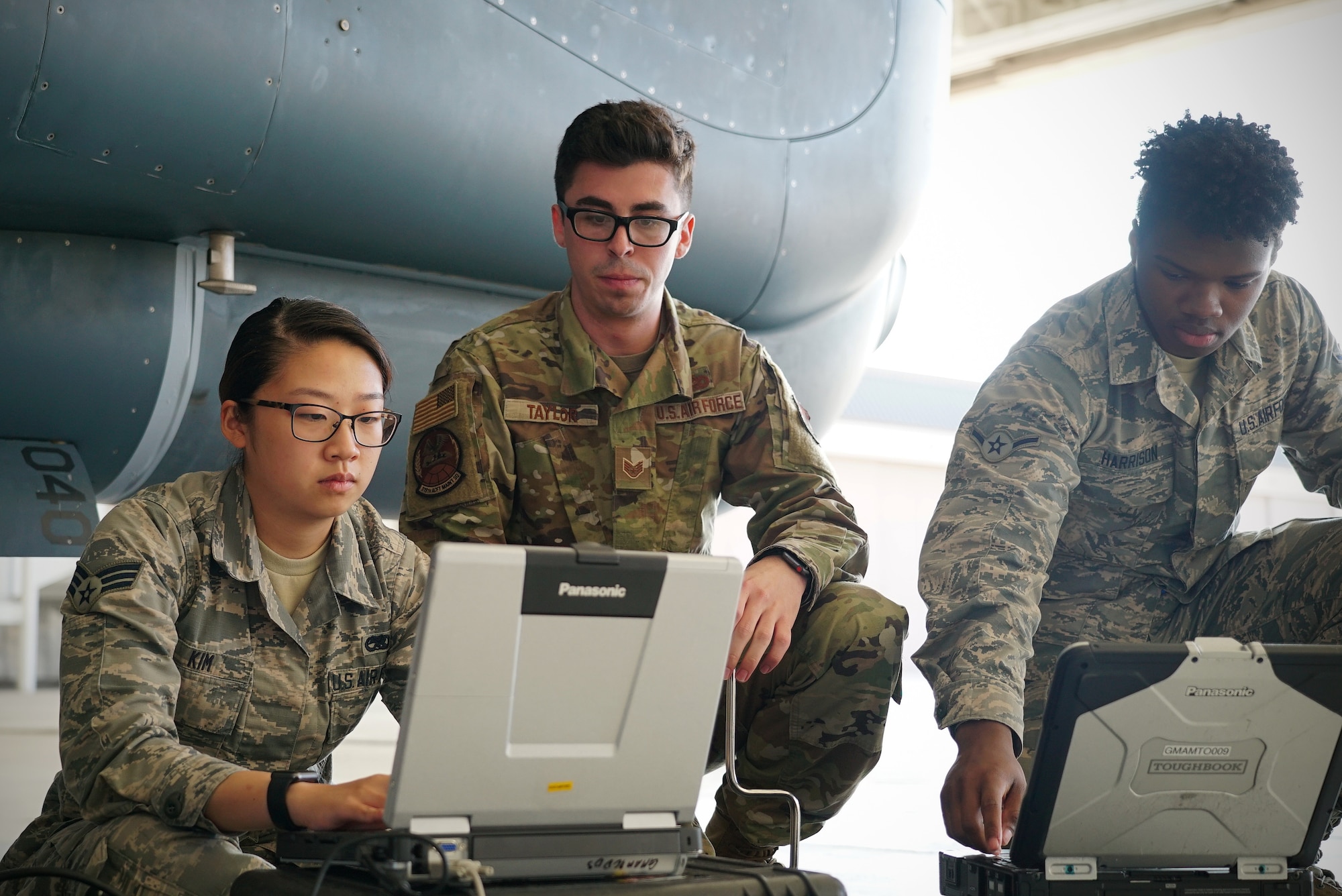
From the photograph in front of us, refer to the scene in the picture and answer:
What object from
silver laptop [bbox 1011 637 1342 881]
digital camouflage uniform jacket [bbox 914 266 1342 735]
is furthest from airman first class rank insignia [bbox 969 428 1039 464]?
silver laptop [bbox 1011 637 1342 881]

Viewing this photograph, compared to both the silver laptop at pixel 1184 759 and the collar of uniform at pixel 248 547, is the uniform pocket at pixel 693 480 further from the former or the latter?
the silver laptop at pixel 1184 759

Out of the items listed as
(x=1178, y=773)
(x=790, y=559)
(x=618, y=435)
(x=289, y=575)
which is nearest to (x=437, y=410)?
(x=618, y=435)

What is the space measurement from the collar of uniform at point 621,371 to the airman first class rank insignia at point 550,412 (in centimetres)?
3

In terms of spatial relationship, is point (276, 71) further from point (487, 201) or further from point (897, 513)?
point (897, 513)

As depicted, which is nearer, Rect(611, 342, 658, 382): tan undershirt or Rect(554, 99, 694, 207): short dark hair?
Rect(554, 99, 694, 207): short dark hair

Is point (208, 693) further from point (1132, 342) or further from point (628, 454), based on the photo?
point (1132, 342)

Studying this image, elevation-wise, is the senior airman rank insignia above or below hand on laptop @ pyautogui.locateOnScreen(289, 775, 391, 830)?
above

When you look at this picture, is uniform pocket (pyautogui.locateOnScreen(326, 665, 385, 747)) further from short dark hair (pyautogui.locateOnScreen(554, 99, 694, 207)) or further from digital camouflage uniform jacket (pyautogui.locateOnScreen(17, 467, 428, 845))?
short dark hair (pyautogui.locateOnScreen(554, 99, 694, 207))

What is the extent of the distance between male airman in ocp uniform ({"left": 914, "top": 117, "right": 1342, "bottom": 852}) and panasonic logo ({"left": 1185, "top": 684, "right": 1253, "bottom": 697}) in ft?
1.69

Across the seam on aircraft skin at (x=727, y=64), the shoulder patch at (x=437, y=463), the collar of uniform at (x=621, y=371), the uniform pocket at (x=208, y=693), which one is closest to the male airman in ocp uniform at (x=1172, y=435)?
the collar of uniform at (x=621, y=371)

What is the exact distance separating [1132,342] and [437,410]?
46.4 inches

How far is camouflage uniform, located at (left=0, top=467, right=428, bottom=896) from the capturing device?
1192 millimetres

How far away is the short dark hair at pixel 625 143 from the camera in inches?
74.6

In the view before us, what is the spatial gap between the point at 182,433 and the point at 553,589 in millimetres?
2032
